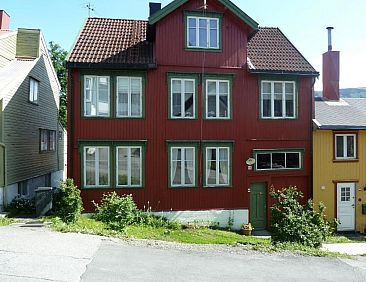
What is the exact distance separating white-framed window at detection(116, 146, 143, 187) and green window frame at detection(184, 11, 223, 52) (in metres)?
5.21

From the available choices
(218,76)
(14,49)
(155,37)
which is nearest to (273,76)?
(218,76)

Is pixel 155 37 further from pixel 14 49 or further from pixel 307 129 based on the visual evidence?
pixel 14 49

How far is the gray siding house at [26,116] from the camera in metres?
17.8

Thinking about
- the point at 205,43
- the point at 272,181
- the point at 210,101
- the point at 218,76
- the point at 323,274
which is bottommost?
the point at 323,274

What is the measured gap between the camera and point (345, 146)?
774 inches

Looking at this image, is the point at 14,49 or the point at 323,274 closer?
the point at 323,274

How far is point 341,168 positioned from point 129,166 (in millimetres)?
10347

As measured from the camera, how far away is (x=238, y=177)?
18.2 m

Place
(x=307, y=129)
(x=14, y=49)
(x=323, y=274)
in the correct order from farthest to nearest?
(x=14, y=49), (x=307, y=129), (x=323, y=274)

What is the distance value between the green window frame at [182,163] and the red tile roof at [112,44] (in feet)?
12.9

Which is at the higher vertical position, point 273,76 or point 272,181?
point 273,76

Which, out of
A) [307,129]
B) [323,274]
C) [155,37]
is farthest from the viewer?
[307,129]

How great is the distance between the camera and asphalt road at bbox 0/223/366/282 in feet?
27.4

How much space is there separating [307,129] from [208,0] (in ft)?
24.9
